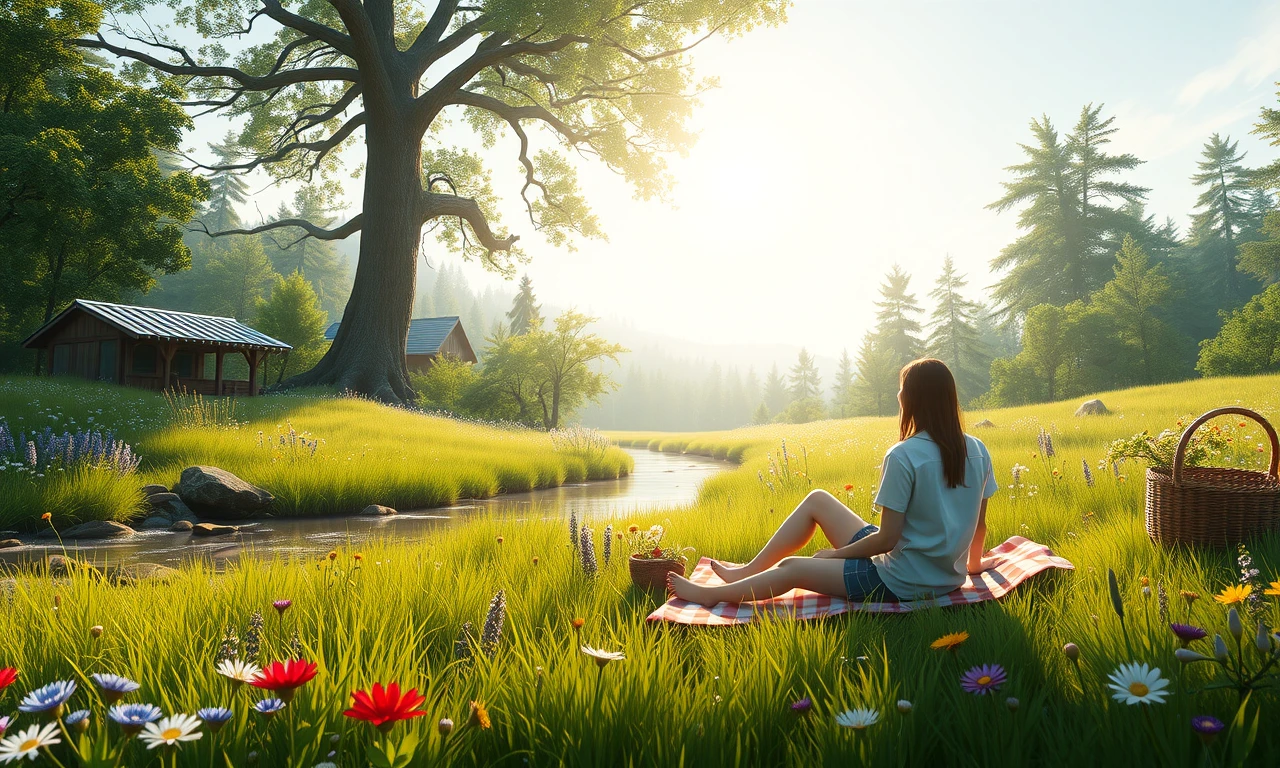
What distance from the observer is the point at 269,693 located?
185 cm

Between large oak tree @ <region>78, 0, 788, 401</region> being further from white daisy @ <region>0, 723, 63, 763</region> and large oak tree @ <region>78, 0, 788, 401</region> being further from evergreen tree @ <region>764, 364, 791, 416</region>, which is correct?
evergreen tree @ <region>764, 364, 791, 416</region>

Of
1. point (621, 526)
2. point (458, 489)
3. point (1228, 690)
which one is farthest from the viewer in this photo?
point (458, 489)

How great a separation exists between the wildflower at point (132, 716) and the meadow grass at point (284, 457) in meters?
8.17

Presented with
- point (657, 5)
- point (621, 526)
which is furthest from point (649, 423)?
point (621, 526)

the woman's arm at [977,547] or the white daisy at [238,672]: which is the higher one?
the white daisy at [238,672]

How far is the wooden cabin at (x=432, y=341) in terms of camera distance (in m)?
39.7

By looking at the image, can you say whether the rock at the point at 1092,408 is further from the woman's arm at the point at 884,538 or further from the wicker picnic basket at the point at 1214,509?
the woman's arm at the point at 884,538

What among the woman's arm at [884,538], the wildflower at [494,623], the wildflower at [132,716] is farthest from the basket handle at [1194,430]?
the wildflower at [132,716]

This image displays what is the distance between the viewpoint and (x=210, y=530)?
25.2 ft

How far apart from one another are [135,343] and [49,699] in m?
23.0

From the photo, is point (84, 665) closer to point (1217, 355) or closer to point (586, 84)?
point (586, 84)

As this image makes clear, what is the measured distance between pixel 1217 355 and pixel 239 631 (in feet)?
126

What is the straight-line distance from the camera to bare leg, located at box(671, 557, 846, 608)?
12.2 feet

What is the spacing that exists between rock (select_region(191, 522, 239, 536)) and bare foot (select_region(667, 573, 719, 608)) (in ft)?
20.7
